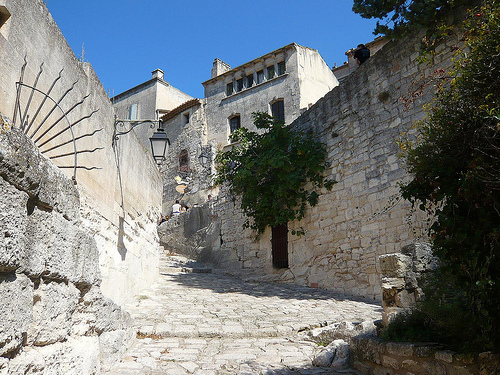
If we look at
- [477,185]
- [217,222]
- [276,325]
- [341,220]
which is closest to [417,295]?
[477,185]

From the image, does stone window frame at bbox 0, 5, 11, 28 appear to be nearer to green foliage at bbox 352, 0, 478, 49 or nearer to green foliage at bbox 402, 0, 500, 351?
green foliage at bbox 402, 0, 500, 351

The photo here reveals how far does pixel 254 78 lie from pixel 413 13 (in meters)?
16.1

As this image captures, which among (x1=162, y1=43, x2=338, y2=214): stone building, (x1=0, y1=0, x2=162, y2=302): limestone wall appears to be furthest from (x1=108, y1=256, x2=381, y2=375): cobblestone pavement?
(x1=162, y1=43, x2=338, y2=214): stone building

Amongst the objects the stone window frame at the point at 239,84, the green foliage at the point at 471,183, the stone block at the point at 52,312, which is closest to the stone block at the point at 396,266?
the green foliage at the point at 471,183

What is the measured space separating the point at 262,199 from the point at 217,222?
3101 mm

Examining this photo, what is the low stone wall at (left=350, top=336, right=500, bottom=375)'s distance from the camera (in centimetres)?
265

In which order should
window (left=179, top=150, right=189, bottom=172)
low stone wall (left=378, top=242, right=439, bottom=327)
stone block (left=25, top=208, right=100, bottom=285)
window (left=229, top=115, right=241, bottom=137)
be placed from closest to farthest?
1. stone block (left=25, top=208, right=100, bottom=285)
2. low stone wall (left=378, top=242, right=439, bottom=327)
3. window (left=229, top=115, right=241, bottom=137)
4. window (left=179, top=150, right=189, bottom=172)

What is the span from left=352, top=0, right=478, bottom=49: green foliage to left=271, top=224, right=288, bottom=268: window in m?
4.91

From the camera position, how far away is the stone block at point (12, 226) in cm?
169

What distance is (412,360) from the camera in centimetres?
317

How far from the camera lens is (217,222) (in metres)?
12.9

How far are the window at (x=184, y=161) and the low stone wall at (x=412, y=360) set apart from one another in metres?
21.6

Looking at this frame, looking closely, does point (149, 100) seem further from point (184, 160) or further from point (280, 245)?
point (280, 245)

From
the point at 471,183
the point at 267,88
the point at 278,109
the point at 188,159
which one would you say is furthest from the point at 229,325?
the point at 188,159
